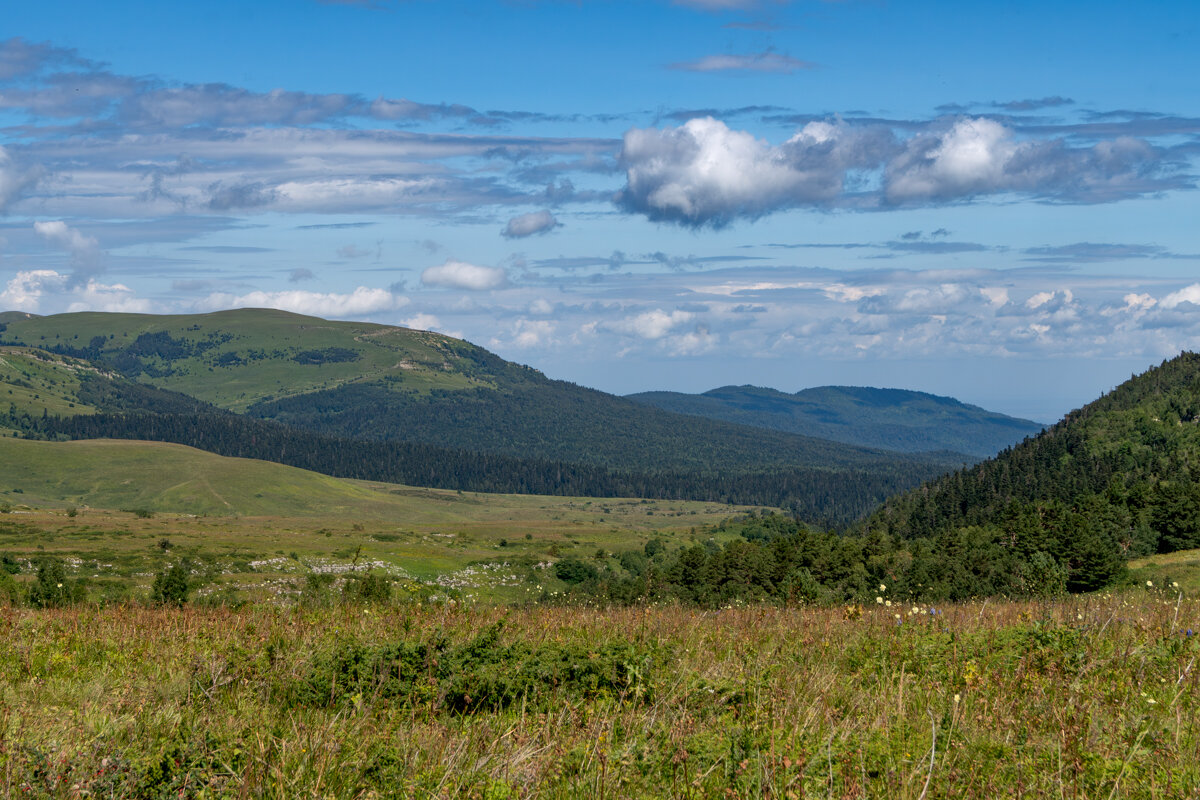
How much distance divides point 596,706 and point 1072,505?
104 meters

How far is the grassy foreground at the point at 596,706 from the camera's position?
224 inches

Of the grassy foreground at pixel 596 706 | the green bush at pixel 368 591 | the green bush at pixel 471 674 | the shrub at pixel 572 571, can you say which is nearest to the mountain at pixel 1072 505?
the grassy foreground at pixel 596 706

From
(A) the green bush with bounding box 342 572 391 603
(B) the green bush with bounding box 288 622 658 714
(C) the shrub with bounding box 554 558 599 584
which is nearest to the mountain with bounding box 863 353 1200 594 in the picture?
(B) the green bush with bounding box 288 622 658 714

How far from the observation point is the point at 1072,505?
320 ft

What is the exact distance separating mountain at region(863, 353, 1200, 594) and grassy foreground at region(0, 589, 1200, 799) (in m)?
7.73

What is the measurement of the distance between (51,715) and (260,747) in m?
2.56

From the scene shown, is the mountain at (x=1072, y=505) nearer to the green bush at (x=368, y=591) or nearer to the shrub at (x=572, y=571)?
the green bush at (x=368, y=591)

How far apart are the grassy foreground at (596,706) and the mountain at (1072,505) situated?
7.73 metres

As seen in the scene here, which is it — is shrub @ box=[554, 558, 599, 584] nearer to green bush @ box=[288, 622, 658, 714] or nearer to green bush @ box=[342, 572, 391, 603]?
green bush @ box=[342, 572, 391, 603]

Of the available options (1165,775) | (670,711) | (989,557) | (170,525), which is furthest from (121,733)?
(170,525)

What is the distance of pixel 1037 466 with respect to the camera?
162500 millimetres

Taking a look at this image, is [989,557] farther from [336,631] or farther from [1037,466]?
[1037,466]

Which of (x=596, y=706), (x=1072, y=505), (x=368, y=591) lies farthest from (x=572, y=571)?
(x=596, y=706)

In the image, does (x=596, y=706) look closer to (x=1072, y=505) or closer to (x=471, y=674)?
(x=471, y=674)
